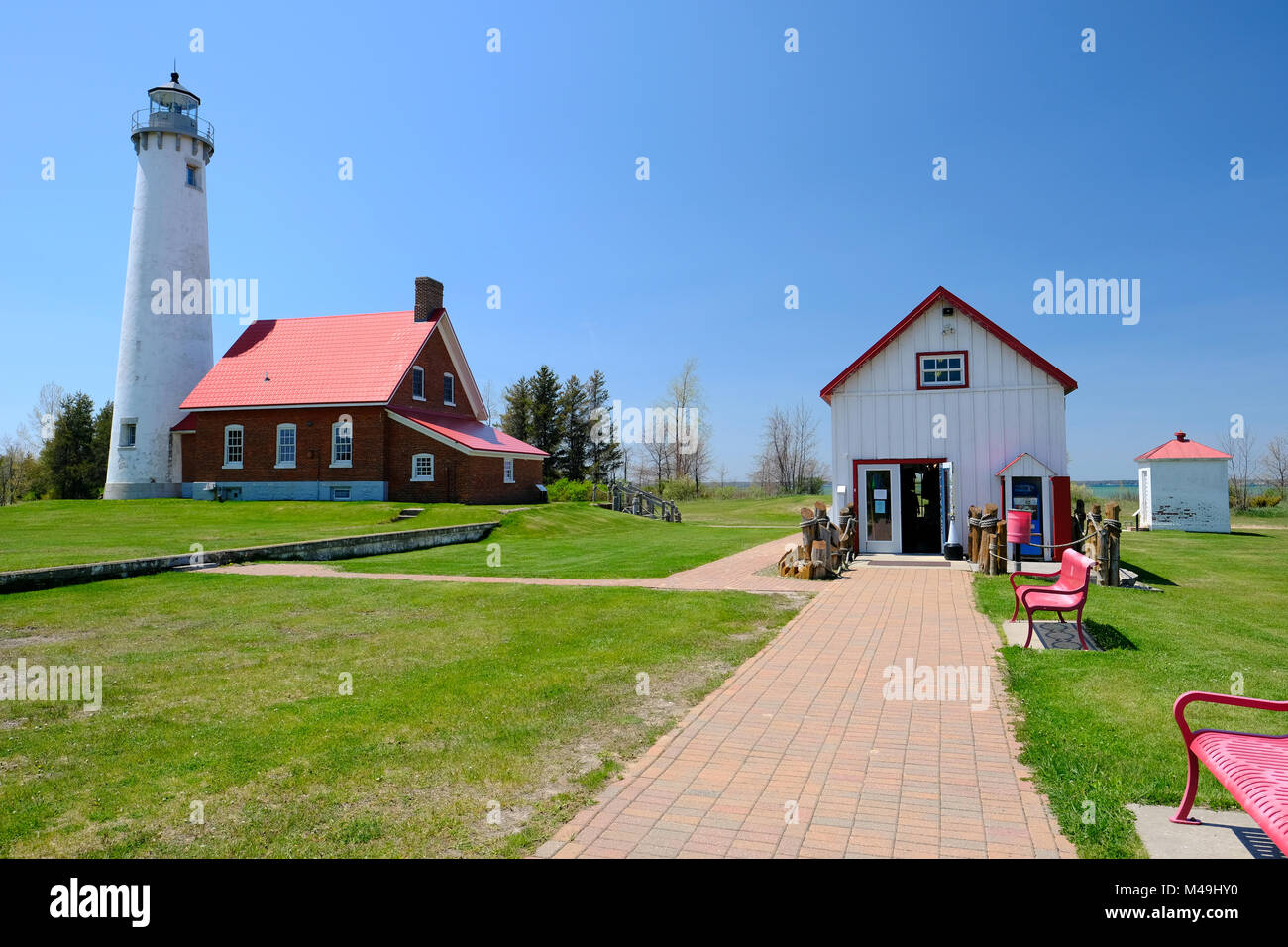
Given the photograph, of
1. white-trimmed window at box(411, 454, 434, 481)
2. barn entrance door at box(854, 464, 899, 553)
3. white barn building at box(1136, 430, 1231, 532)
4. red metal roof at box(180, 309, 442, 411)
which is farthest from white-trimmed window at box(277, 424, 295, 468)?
white barn building at box(1136, 430, 1231, 532)

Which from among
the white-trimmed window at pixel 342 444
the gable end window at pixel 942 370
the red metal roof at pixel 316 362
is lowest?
the white-trimmed window at pixel 342 444

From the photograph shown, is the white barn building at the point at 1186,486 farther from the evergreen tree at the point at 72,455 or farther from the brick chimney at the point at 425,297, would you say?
the evergreen tree at the point at 72,455

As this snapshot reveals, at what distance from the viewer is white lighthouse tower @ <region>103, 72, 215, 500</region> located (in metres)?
34.2

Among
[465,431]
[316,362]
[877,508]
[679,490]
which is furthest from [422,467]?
[679,490]

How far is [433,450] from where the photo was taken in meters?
32.3

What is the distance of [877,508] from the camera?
2027cm

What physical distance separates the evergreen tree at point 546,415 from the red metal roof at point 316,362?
2120 cm

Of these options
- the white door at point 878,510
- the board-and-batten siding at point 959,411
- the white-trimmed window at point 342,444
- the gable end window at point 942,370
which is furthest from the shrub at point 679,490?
the gable end window at point 942,370

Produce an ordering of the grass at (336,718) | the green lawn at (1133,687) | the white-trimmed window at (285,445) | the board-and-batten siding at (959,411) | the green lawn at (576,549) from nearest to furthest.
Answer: the grass at (336,718)
the green lawn at (1133,687)
the green lawn at (576,549)
the board-and-batten siding at (959,411)
the white-trimmed window at (285,445)

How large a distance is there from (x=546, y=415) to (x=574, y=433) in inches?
116

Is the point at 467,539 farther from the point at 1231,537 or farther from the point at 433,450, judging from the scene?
the point at 1231,537

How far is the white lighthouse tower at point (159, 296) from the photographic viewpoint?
3416 cm
